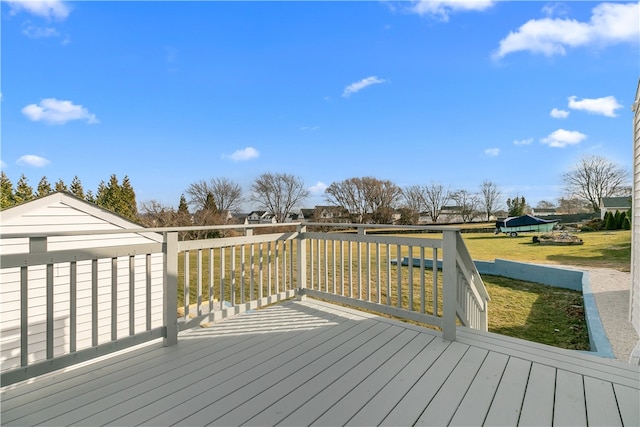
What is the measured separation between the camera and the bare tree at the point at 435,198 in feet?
57.9

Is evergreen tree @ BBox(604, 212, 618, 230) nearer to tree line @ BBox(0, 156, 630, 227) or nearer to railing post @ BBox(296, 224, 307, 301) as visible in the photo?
tree line @ BBox(0, 156, 630, 227)

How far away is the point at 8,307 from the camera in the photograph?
3992 millimetres

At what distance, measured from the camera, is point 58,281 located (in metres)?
4.36

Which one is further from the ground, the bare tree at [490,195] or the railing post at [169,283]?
the bare tree at [490,195]

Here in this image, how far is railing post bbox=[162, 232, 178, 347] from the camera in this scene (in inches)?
95.3

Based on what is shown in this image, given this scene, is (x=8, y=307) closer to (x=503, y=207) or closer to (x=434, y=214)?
(x=434, y=214)

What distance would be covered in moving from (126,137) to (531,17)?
15625mm

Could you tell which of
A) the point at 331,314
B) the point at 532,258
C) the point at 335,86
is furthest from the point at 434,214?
the point at 331,314

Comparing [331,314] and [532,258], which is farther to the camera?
[532,258]

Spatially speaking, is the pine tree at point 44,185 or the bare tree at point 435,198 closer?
the pine tree at point 44,185

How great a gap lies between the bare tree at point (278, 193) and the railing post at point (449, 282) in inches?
838

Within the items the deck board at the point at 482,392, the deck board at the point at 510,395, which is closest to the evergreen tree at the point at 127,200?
the deck board at the point at 482,392

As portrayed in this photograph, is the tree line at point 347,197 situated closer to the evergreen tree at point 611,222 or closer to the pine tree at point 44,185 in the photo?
the pine tree at point 44,185

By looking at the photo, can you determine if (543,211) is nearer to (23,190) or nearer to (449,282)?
(449,282)
